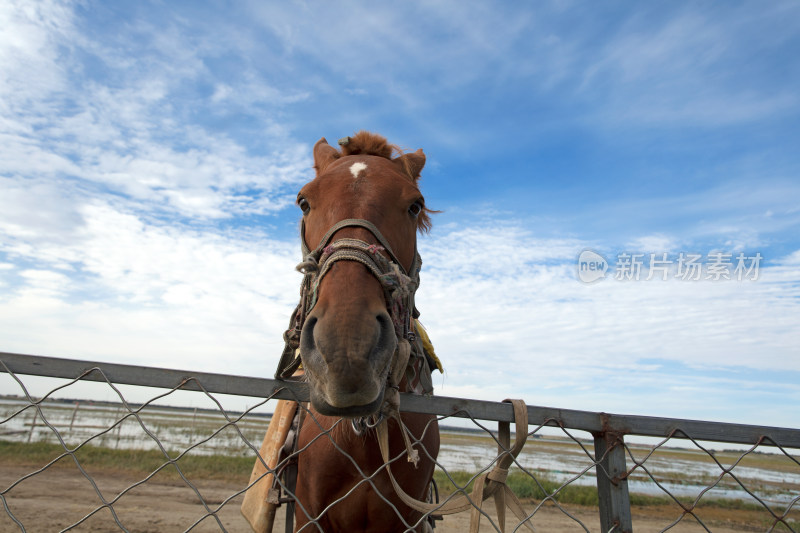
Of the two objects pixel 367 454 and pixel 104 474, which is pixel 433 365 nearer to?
pixel 367 454

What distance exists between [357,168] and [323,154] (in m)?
0.79

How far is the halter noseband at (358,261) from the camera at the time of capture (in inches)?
70.2

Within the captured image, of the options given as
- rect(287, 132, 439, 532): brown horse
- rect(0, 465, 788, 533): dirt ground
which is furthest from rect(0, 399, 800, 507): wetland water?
rect(287, 132, 439, 532): brown horse

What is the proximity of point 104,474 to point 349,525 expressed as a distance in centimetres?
1278

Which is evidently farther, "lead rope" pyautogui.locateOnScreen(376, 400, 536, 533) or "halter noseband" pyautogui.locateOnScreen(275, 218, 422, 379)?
"halter noseband" pyautogui.locateOnScreen(275, 218, 422, 379)

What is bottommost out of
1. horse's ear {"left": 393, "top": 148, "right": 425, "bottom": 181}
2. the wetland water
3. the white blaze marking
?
the wetland water

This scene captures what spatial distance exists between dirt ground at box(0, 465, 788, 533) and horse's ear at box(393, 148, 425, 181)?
557cm

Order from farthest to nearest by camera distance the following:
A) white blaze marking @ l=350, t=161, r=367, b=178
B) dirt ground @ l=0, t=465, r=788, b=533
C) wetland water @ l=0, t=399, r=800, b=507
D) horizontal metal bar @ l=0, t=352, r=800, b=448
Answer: wetland water @ l=0, t=399, r=800, b=507
dirt ground @ l=0, t=465, r=788, b=533
white blaze marking @ l=350, t=161, r=367, b=178
horizontal metal bar @ l=0, t=352, r=800, b=448

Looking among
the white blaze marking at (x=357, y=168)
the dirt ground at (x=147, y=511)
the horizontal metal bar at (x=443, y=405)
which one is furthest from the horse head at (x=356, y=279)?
the dirt ground at (x=147, y=511)

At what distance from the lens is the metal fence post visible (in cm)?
164

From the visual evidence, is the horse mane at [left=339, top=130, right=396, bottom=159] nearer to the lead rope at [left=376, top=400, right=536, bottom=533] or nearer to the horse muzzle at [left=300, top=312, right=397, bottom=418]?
the horse muzzle at [left=300, top=312, right=397, bottom=418]

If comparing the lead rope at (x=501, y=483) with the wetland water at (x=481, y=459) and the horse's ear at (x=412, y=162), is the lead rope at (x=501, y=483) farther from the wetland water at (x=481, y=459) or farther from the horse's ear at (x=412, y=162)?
the wetland water at (x=481, y=459)

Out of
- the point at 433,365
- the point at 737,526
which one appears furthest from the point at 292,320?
the point at 737,526

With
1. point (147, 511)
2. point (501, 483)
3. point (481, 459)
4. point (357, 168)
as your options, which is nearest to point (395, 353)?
point (501, 483)
